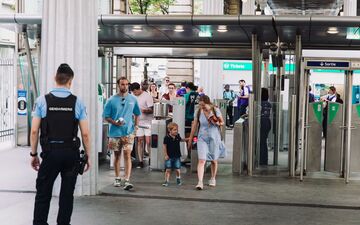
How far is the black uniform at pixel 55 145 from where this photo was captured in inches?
282

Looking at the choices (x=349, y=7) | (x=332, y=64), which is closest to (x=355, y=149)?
(x=332, y=64)

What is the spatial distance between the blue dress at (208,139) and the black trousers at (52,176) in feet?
14.5

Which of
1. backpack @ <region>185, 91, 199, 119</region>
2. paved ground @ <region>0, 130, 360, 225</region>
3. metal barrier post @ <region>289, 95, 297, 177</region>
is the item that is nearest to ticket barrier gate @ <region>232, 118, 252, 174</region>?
paved ground @ <region>0, 130, 360, 225</region>

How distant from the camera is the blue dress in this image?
11.5m

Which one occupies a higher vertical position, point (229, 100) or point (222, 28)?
point (222, 28)

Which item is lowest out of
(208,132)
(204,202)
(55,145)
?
(204,202)

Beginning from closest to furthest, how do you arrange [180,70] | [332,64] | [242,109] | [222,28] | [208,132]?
[208,132] < [332,64] < [222,28] < [242,109] < [180,70]

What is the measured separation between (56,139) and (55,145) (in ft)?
0.22

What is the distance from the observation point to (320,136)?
43.6 ft

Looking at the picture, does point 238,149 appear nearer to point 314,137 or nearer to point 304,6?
point 314,137

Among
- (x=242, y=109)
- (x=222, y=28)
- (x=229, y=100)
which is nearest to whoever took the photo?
(x=222, y=28)

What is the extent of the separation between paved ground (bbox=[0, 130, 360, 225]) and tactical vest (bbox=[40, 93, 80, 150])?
Answer: 1.56 meters

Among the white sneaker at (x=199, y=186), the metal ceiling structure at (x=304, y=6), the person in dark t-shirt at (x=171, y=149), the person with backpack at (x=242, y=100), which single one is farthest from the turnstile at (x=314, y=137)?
the person with backpack at (x=242, y=100)

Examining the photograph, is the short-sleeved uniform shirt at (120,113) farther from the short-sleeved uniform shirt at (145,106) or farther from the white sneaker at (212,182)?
the short-sleeved uniform shirt at (145,106)
